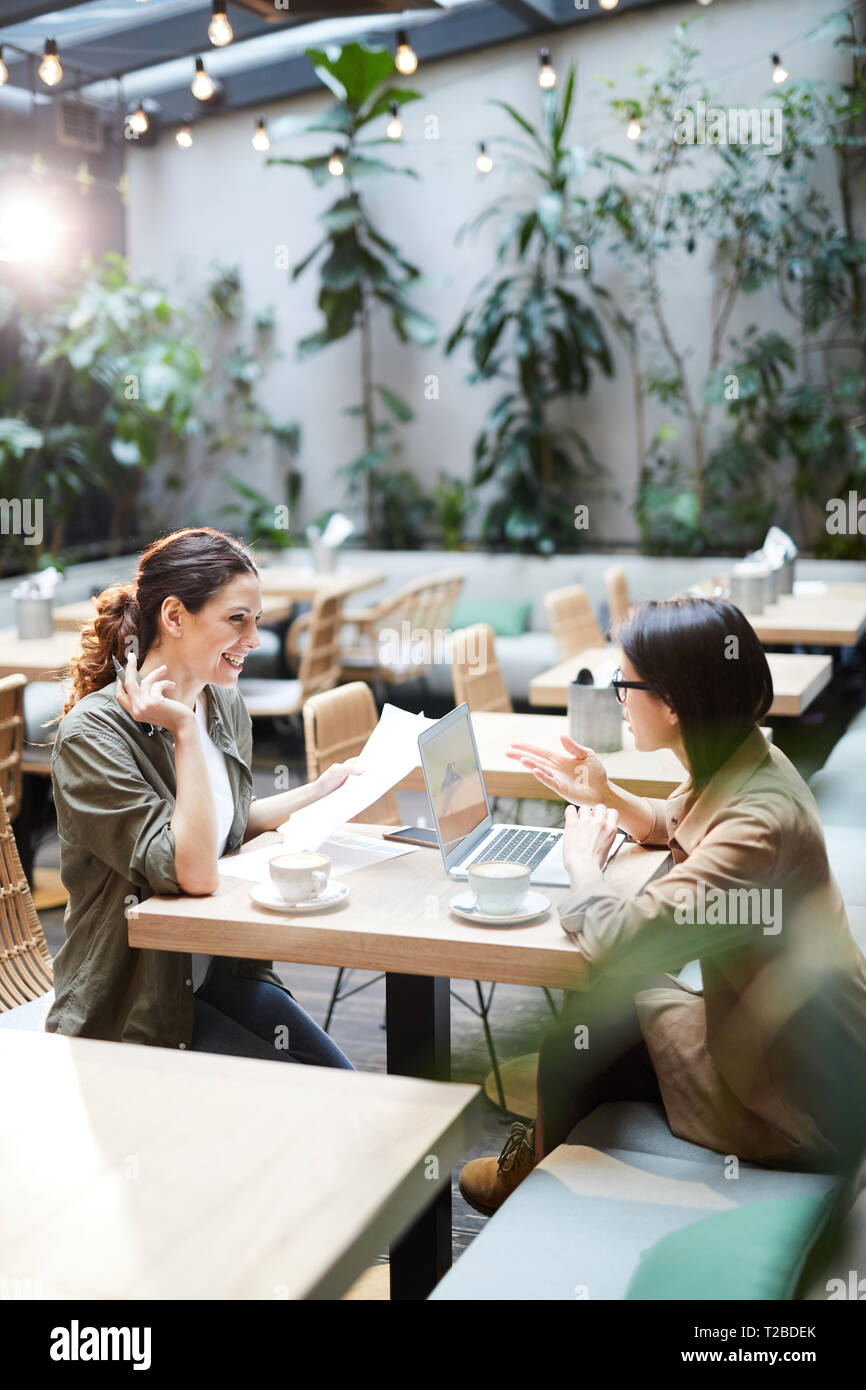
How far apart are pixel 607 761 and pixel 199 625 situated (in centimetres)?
117

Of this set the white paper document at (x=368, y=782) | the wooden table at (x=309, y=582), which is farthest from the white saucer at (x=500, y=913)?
the wooden table at (x=309, y=582)

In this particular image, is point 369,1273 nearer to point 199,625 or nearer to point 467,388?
point 199,625

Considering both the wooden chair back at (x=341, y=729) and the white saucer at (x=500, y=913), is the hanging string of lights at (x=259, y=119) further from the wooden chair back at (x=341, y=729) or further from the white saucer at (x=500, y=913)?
the white saucer at (x=500, y=913)

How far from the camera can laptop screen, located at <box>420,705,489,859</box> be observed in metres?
2.13

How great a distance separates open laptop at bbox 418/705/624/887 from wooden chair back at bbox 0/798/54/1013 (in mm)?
900

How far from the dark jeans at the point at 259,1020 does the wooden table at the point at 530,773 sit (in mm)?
512

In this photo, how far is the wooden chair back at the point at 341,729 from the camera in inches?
116

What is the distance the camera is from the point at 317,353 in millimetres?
8180

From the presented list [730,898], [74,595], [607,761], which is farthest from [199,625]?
→ [74,595]

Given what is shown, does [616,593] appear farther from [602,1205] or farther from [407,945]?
[602,1205]

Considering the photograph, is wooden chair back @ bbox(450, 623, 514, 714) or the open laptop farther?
wooden chair back @ bbox(450, 623, 514, 714)

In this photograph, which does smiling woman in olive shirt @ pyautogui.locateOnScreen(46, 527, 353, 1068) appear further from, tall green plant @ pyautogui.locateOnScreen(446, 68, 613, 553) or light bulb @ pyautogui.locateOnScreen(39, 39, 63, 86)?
tall green plant @ pyautogui.locateOnScreen(446, 68, 613, 553)

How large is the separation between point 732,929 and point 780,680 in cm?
231

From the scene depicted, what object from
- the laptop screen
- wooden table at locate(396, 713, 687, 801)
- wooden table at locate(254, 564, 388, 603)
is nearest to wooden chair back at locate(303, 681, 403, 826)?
wooden table at locate(396, 713, 687, 801)
